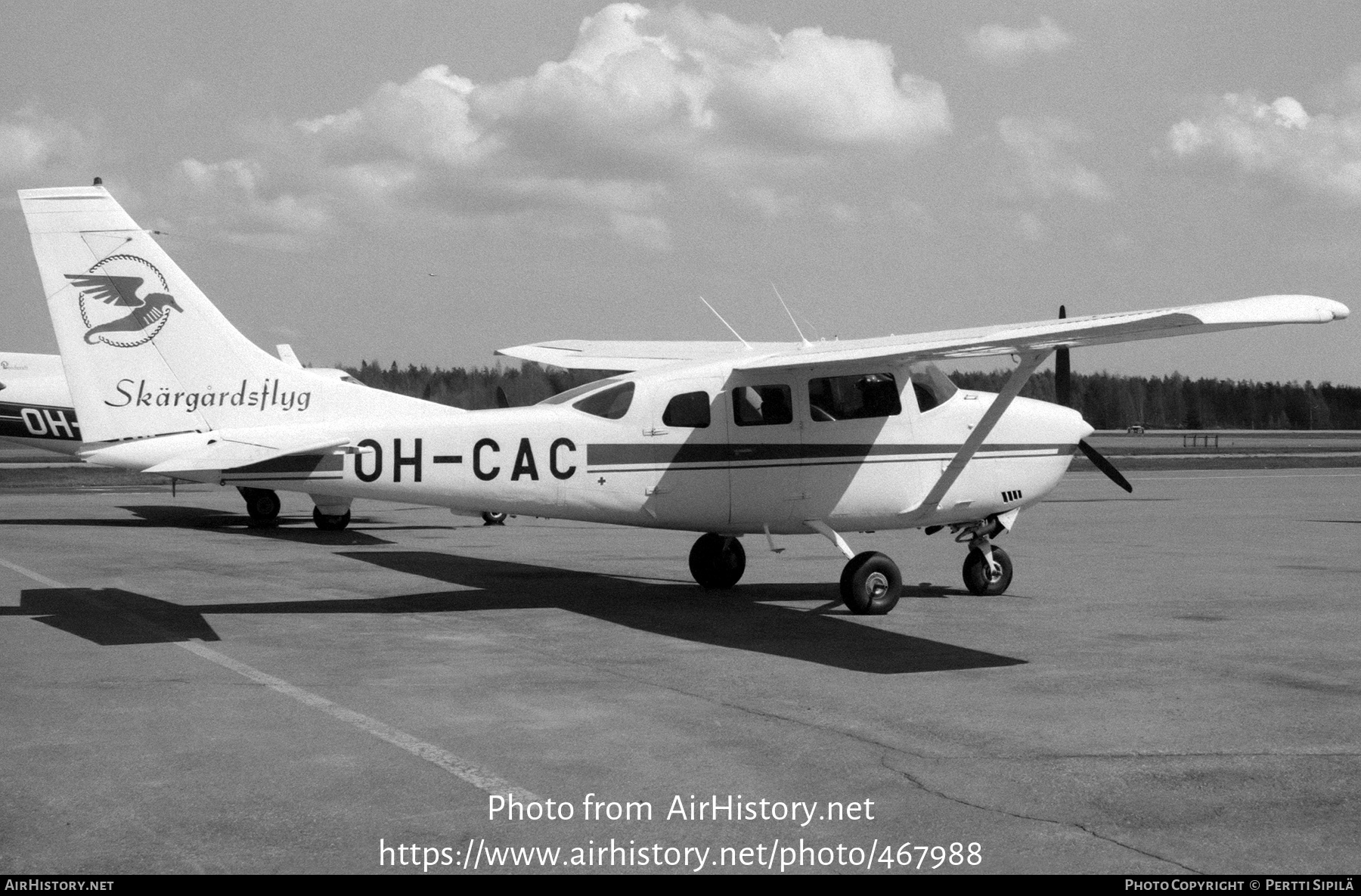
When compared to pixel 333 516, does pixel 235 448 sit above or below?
above

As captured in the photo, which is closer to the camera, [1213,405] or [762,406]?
[762,406]

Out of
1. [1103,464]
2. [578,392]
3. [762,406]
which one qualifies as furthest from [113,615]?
[1103,464]

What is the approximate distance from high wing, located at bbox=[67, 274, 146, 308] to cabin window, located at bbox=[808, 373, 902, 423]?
21.1 ft

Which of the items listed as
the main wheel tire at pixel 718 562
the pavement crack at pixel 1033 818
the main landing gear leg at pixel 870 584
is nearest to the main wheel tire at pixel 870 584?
the main landing gear leg at pixel 870 584

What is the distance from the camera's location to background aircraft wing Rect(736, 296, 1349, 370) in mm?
9602

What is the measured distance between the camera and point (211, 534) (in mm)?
21359

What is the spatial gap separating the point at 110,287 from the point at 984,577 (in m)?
9.22

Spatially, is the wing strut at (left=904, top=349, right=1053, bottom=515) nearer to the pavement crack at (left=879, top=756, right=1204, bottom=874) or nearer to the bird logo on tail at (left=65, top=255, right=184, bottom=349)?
the pavement crack at (left=879, top=756, right=1204, bottom=874)

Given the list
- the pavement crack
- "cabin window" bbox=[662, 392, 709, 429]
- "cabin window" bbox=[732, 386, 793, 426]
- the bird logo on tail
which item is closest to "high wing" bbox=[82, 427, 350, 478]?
the bird logo on tail

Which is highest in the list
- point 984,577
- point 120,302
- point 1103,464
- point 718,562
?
point 120,302

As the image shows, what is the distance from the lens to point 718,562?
14219 millimetres

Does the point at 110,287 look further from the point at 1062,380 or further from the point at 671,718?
the point at 1062,380

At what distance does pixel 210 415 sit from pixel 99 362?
106 cm

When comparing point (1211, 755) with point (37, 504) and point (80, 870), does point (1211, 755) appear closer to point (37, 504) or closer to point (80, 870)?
point (80, 870)
